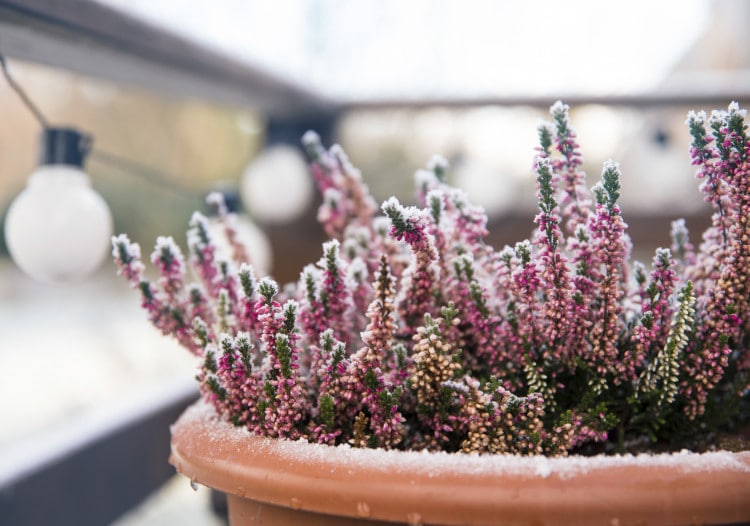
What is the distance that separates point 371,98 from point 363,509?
3.09 meters

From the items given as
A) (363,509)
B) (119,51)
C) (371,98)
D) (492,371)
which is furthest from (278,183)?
(363,509)

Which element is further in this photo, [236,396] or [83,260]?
[83,260]

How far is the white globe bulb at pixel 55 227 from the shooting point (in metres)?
1.14

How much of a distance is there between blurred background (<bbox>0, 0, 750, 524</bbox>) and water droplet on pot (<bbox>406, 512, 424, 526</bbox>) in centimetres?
120

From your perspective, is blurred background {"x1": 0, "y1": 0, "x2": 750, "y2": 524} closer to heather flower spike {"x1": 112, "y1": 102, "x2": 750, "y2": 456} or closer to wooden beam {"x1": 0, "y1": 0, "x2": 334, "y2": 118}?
wooden beam {"x1": 0, "y1": 0, "x2": 334, "y2": 118}

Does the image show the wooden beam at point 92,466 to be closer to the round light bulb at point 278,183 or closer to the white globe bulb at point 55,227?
the white globe bulb at point 55,227

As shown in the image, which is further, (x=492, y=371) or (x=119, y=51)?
(x=119, y=51)

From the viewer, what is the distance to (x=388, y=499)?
52 cm

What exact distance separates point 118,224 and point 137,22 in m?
6.45

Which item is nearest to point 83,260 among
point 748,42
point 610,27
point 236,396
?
point 236,396

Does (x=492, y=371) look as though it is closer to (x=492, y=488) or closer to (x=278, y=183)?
(x=492, y=488)

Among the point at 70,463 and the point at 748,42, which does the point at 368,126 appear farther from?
the point at 748,42

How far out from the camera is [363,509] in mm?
524

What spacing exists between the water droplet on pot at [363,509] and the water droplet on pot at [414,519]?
3 centimetres
